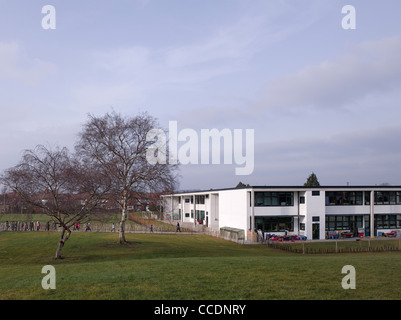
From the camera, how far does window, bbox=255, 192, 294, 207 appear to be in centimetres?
4328

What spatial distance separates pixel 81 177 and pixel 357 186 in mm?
35404

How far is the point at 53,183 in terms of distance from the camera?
23797mm

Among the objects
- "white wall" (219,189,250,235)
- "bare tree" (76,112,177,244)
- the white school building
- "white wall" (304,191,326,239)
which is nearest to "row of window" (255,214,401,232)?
the white school building

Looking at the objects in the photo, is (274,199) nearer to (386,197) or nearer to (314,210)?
(314,210)

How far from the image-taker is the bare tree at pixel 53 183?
22750 mm

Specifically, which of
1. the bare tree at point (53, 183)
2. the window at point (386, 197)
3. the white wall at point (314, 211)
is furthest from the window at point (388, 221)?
the bare tree at point (53, 183)

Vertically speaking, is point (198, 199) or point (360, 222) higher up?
point (198, 199)

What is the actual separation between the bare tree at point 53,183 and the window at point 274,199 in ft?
74.5

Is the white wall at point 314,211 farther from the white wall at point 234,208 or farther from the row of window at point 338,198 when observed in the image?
the white wall at point 234,208

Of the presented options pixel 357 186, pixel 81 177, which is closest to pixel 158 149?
pixel 81 177

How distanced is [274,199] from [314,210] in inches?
200

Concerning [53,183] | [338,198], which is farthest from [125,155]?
[338,198]
